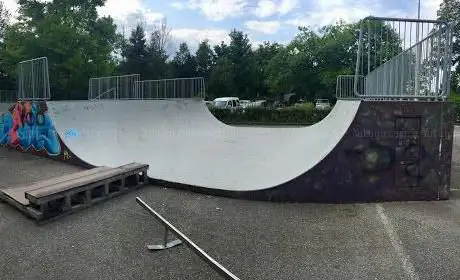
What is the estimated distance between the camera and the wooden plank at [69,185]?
5.73 meters

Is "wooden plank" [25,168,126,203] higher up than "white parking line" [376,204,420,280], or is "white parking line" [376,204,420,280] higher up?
"wooden plank" [25,168,126,203]

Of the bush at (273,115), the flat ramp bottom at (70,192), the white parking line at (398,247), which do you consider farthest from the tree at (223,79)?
the white parking line at (398,247)

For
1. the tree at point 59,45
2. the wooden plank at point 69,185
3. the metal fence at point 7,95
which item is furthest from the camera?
the tree at point 59,45

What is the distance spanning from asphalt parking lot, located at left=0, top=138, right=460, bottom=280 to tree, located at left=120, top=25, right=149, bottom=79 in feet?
120

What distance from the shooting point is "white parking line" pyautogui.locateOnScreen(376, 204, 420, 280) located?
12.9 feet

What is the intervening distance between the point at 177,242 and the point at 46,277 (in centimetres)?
152

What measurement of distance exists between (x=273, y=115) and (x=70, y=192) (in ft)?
76.4

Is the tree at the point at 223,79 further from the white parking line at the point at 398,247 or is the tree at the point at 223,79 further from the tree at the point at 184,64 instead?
the white parking line at the point at 398,247

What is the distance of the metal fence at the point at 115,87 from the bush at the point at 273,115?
13.8 m

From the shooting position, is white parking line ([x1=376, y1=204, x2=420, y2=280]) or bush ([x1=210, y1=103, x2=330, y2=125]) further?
bush ([x1=210, y1=103, x2=330, y2=125])

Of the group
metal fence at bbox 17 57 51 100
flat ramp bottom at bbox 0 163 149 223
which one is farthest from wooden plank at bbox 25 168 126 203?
metal fence at bbox 17 57 51 100

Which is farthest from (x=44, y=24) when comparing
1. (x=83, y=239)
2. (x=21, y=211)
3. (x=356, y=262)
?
(x=356, y=262)

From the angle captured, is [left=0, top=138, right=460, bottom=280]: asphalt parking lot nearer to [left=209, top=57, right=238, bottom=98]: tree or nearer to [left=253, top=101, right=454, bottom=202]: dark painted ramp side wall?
[left=253, top=101, right=454, bottom=202]: dark painted ramp side wall

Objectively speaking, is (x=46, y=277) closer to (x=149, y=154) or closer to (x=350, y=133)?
(x=350, y=133)
